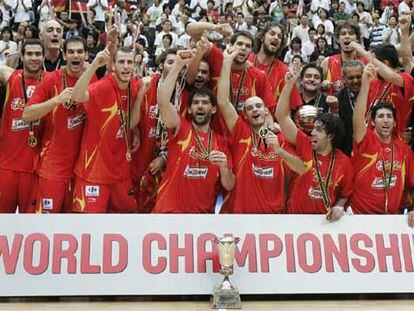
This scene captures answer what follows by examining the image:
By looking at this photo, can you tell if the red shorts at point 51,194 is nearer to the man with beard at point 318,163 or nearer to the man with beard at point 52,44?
the man with beard at point 52,44

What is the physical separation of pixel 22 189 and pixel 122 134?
3.62ft

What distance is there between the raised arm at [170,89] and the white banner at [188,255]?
873mm

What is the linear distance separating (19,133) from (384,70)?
3.42m

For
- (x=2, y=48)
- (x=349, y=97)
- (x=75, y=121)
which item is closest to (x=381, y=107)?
(x=349, y=97)

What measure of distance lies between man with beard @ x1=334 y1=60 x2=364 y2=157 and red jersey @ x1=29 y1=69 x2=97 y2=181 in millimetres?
2424

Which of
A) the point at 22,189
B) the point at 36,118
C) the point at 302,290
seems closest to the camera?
the point at 302,290

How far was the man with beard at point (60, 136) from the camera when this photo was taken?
19.7ft

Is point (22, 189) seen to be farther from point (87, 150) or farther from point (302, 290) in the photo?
point (302, 290)

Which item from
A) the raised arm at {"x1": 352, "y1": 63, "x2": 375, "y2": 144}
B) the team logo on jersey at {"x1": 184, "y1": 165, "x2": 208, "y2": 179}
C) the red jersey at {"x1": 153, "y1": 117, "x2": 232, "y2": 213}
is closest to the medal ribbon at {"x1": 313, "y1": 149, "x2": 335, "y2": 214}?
the raised arm at {"x1": 352, "y1": 63, "x2": 375, "y2": 144}

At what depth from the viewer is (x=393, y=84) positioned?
653cm

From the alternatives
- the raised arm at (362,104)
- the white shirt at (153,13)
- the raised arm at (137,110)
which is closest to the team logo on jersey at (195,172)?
the raised arm at (137,110)

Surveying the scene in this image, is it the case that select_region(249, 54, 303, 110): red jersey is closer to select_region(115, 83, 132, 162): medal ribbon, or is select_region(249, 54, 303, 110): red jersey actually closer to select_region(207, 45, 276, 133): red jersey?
A: select_region(207, 45, 276, 133): red jersey

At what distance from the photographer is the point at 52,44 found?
21.3 feet

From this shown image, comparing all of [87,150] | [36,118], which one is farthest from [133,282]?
[36,118]
